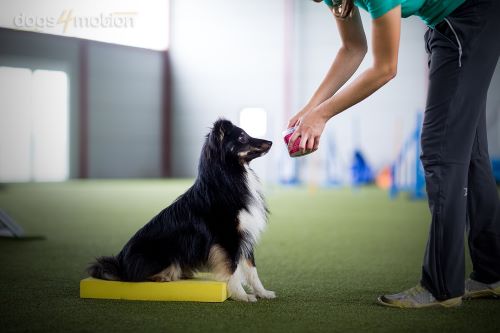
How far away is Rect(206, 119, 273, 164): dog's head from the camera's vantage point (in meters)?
2.47

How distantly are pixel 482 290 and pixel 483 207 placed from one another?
39 centimetres

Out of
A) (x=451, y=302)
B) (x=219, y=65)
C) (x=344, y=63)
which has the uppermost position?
(x=219, y=65)

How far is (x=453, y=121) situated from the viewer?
201cm

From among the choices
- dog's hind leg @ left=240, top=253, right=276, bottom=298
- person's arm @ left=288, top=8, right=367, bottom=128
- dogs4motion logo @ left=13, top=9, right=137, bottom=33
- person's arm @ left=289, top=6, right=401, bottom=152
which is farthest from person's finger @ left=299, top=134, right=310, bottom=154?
dogs4motion logo @ left=13, top=9, right=137, bottom=33

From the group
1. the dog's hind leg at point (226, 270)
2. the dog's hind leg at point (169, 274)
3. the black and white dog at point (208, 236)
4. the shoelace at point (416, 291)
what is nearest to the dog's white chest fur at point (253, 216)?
the black and white dog at point (208, 236)

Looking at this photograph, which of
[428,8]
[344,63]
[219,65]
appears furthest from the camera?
[219,65]

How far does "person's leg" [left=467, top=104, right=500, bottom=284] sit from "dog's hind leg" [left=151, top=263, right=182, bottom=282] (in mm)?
1358

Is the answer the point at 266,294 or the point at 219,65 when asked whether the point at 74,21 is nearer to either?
the point at 219,65

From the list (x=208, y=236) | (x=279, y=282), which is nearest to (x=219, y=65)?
(x=279, y=282)

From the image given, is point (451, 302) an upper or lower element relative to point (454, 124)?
lower

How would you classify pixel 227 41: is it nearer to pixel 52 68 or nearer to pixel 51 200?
pixel 52 68

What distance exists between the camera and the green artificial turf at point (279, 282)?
6.34ft

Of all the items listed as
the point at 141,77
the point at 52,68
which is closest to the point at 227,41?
the point at 141,77

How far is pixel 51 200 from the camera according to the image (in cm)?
789
